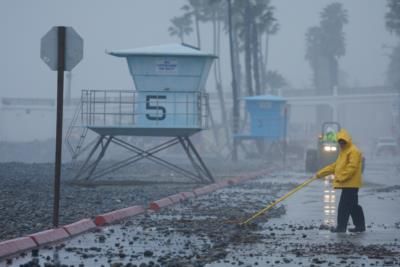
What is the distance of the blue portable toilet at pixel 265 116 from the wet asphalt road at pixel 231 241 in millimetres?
38475

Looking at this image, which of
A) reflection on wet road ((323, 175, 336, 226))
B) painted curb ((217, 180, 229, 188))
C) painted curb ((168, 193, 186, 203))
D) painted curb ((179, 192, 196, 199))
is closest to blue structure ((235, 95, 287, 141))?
reflection on wet road ((323, 175, 336, 226))

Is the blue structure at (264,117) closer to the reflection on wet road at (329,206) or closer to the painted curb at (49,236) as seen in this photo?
the reflection on wet road at (329,206)

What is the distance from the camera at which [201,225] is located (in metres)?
16.4

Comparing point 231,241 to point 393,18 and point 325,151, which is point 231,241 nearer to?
point 325,151

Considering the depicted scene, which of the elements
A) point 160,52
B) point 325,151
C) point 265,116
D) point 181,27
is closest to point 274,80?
point 181,27

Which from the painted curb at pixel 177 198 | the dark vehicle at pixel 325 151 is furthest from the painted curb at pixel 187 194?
the dark vehicle at pixel 325 151

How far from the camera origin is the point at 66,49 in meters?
15.5

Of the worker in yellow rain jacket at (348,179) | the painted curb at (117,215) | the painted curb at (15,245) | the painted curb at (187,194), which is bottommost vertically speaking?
the painted curb at (187,194)

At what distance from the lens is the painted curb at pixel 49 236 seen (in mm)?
13508

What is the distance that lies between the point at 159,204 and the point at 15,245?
7931 millimetres

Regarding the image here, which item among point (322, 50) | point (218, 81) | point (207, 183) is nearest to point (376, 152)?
point (218, 81)

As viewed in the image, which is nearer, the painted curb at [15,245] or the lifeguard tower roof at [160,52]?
the painted curb at [15,245]

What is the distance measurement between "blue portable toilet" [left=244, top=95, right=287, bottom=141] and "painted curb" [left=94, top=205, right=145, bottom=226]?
41181 mm

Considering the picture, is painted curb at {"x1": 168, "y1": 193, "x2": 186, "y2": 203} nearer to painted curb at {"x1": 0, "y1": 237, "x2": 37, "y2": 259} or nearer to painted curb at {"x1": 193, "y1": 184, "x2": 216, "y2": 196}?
painted curb at {"x1": 193, "y1": 184, "x2": 216, "y2": 196}
